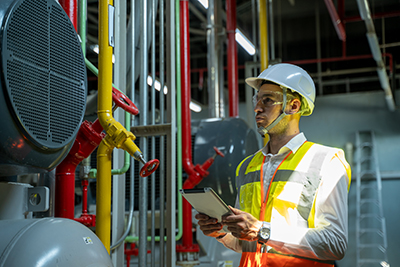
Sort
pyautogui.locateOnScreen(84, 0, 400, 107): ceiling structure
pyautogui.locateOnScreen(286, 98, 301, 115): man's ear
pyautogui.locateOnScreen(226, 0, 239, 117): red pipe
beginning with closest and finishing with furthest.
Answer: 1. pyautogui.locateOnScreen(286, 98, 301, 115): man's ear
2. pyautogui.locateOnScreen(226, 0, 239, 117): red pipe
3. pyautogui.locateOnScreen(84, 0, 400, 107): ceiling structure

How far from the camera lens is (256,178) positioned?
6.86ft

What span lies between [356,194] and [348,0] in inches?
162

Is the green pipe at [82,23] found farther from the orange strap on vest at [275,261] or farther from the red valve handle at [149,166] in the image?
the orange strap on vest at [275,261]

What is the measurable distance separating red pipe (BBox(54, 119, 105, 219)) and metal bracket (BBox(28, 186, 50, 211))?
0.35 m

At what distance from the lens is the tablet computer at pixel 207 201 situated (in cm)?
163

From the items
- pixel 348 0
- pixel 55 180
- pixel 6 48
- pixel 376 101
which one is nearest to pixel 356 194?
pixel 376 101

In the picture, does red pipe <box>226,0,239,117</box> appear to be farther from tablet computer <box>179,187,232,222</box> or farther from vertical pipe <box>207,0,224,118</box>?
tablet computer <box>179,187,232,222</box>

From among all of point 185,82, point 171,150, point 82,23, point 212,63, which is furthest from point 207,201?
point 212,63

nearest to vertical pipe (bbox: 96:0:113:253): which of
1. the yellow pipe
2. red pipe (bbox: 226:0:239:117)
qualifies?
the yellow pipe

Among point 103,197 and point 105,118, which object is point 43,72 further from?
point 103,197

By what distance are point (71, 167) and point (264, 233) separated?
3.15 ft

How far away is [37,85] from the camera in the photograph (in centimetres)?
152

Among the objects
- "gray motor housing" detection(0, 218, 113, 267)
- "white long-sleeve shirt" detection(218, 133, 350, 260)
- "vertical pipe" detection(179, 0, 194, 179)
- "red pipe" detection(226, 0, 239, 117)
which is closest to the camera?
"gray motor housing" detection(0, 218, 113, 267)

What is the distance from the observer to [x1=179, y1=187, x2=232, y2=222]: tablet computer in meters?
1.63
